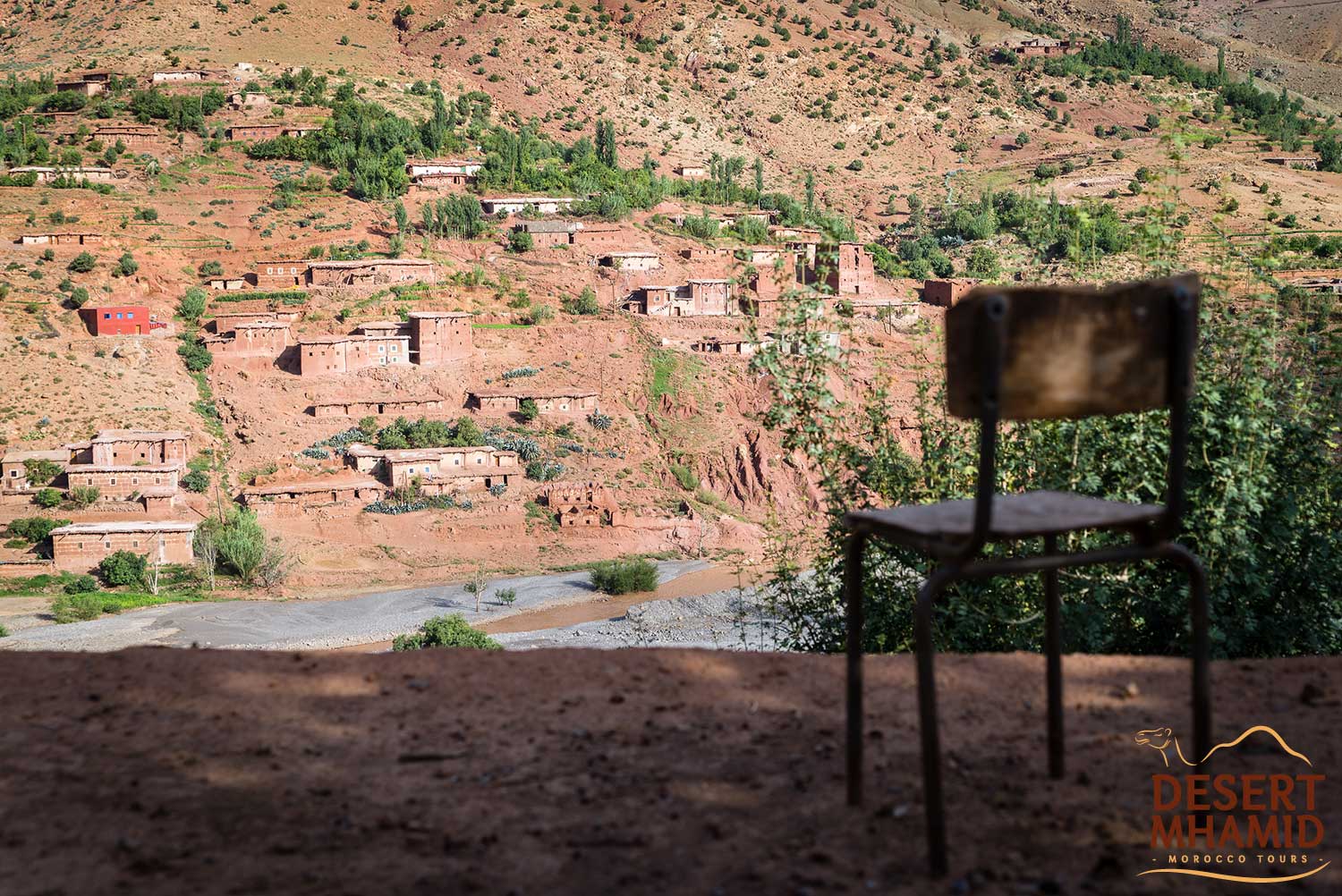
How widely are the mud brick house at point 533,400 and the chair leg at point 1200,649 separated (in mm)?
33009

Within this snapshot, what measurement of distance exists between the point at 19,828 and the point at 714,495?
108 feet

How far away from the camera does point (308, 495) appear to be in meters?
31.2

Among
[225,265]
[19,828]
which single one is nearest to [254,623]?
[225,265]

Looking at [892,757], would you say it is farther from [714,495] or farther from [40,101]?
[40,101]

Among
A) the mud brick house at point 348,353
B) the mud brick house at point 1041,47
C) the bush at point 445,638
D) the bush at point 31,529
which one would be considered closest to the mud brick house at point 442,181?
the mud brick house at point 348,353

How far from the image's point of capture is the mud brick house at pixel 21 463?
29625 millimetres

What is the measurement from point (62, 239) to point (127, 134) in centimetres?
1227

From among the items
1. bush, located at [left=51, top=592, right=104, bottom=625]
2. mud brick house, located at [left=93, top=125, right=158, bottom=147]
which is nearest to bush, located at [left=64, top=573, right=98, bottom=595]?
bush, located at [left=51, top=592, right=104, bottom=625]

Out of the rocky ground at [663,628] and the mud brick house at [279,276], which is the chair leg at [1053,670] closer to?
the rocky ground at [663,628]

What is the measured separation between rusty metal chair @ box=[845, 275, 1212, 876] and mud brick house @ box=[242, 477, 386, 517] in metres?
29.8

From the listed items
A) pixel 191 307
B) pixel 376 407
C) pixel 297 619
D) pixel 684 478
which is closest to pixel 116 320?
pixel 191 307

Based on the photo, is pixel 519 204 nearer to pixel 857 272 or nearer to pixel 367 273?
pixel 367 273

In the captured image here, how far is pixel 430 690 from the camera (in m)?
3.85

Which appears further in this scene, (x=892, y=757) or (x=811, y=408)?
(x=811, y=408)
